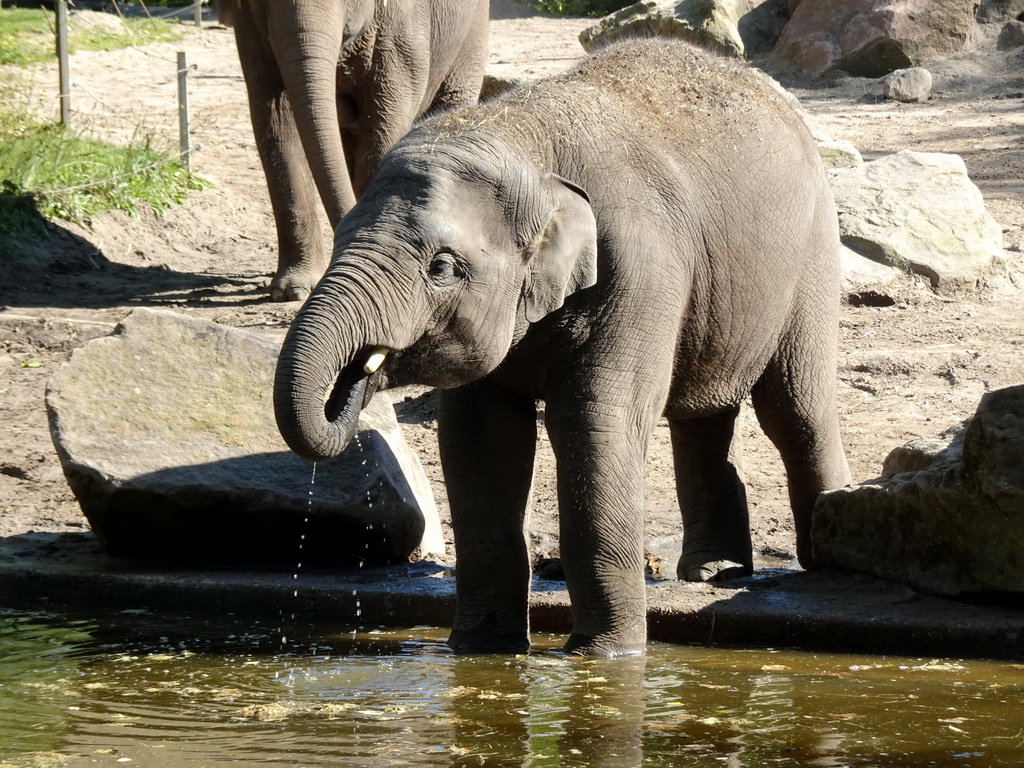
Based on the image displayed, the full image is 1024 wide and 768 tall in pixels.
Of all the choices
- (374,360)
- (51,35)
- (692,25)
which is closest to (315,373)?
(374,360)

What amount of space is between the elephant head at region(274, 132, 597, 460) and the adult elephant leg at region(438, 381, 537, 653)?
526mm

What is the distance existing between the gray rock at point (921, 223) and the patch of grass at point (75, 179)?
17.2 ft

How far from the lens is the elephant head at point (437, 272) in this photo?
416 centimetres

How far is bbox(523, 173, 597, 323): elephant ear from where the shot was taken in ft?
14.9

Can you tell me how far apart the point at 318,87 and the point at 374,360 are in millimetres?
4771

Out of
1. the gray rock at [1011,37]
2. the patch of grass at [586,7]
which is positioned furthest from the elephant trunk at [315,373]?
the patch of grass at [586,7]

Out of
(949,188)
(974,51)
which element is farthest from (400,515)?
(974,51)

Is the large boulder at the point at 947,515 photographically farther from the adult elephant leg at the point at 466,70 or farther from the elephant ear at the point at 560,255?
the adult elephant leg at the point at 466,70

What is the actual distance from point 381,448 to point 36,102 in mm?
11009

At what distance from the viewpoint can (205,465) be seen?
6.18 metres

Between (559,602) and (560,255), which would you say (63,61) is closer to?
(559,602)

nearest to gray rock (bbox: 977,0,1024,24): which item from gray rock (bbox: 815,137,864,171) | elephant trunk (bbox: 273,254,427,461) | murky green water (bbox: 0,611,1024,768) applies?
gray rock (bbox: 815,137,864,171)

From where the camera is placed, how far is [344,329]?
4129 mm

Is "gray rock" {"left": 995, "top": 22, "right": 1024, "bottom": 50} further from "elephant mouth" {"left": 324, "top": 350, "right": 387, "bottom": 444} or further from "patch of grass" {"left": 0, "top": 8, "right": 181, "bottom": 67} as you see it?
"elephant mouth" {"left": 324, "top": 350, "right": 387, "bottom": 444}
